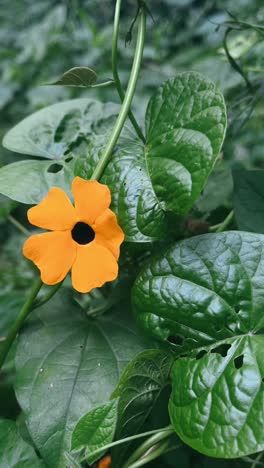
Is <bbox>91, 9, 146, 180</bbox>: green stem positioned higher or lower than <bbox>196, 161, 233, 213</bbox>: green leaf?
higher

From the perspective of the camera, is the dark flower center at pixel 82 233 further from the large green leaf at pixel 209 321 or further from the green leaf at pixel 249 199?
the green leaf at pixel 249 199

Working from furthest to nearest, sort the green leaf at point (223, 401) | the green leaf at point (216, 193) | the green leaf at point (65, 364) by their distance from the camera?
the green leaf at point (216, 193) < the green leaf at point (65, 364) < the green leaf at point (223, 401)

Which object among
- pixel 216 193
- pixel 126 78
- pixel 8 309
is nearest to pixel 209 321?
pixel 216 193

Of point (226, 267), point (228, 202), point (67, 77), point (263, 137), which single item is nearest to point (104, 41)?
point (263, 137)

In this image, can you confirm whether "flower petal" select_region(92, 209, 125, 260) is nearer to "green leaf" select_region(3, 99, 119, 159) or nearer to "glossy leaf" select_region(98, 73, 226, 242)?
"glossy leaf" select_region(98, 73, 226, 242)

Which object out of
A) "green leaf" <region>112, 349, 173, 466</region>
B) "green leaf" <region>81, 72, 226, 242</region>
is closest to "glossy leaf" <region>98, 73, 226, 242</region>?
"green leaf" <region>81, 72, 226, 242</region>

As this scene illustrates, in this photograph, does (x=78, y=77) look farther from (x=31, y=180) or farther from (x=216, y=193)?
(x=216, y=193)

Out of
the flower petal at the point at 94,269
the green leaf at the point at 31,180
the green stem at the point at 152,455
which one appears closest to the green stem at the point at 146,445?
the green stem at the point at 152,455

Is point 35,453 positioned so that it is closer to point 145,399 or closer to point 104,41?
point 145,399
